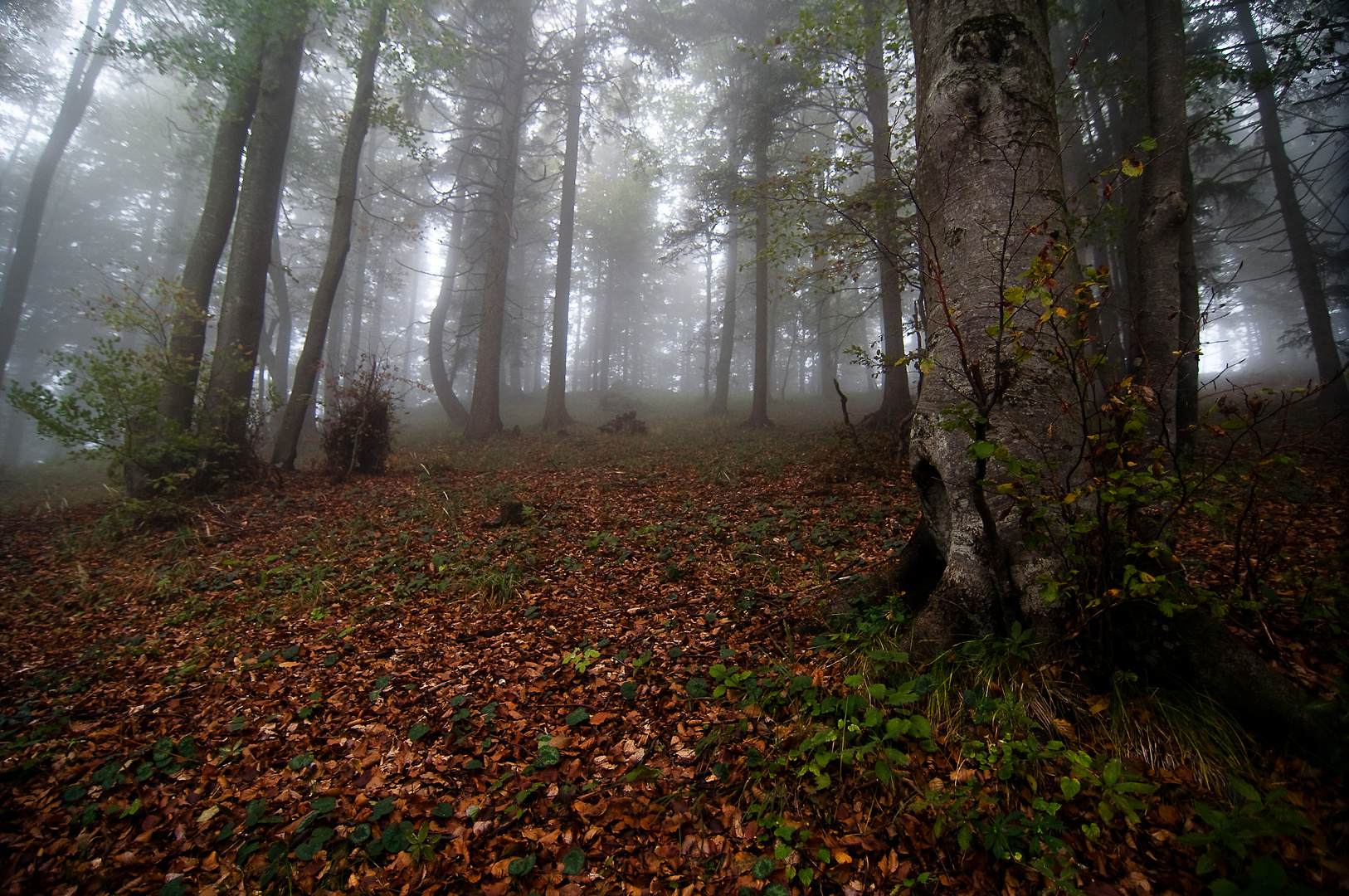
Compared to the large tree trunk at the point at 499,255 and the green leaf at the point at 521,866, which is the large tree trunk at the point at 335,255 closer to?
the large tree trunk at the point at 499,255

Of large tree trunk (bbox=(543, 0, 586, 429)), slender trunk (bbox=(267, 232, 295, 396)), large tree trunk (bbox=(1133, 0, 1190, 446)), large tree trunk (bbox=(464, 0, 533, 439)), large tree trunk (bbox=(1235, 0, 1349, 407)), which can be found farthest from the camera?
slender trunk (bbox=(267, 232, 295, 396))

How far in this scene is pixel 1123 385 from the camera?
1957 mm

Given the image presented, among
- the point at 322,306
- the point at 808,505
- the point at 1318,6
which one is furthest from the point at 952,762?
the point at 1318,6

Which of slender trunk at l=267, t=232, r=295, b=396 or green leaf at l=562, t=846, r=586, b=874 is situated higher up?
slender trunk at l=267, t=232, r=295, b=396

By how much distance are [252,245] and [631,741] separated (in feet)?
32.7

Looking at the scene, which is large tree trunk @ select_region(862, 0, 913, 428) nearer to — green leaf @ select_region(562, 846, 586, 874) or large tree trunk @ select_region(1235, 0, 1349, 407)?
large tree trunk @ select_region(1235, 0, 1349, 407)

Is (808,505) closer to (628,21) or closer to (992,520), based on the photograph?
(992,520)

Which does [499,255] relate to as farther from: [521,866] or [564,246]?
[521,866]

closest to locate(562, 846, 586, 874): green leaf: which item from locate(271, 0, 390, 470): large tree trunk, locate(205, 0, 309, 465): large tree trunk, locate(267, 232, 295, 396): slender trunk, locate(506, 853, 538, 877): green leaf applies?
locate(506, 853, 538, 877): green leaf

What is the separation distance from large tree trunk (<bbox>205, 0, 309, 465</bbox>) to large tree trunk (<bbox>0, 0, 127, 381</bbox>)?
12.7m

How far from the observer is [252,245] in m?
8.31

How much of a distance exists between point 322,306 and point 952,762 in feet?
37.4

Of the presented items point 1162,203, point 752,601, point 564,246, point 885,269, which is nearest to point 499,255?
point 564,246

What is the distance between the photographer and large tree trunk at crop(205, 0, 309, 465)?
787 cm
